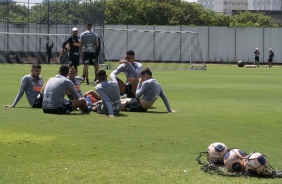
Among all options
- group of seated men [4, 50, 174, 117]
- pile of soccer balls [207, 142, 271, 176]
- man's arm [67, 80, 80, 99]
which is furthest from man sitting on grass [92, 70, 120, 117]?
pile of soccer balls [207, 142, 271, 176]

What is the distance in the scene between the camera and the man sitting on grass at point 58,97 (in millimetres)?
16750

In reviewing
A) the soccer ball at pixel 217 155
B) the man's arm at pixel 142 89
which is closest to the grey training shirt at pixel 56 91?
the man's arm at pixel 142 89

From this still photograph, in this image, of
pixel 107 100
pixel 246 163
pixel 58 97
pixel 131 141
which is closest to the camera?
pixel 246 163

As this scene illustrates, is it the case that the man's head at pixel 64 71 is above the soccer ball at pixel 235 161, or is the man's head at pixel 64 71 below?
above

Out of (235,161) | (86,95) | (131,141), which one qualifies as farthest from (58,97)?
(235,161)

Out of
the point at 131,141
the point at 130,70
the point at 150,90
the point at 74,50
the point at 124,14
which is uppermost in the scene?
the point at 124,14

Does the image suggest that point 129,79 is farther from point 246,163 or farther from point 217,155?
point 246,163

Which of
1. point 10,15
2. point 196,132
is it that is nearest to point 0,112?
point 196,132

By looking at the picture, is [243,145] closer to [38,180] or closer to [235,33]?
[38,180]

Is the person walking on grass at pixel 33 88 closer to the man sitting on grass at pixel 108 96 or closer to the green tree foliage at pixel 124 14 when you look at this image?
the man sitting on grass at pixel 108 96

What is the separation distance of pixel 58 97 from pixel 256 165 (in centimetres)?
816

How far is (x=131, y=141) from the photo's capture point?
41.2ft

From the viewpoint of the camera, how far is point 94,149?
11.6 metres

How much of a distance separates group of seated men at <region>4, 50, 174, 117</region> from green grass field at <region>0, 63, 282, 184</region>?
30 centimetres
